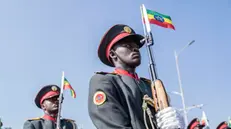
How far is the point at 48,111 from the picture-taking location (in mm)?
9078

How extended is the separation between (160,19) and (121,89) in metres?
1.19

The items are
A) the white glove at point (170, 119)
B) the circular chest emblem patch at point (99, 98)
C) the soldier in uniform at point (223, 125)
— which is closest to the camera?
the white glove at point (170, 119)

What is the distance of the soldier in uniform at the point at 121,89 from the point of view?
360 cm

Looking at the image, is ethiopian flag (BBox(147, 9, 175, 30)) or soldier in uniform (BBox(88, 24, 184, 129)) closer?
soldier in uniform (BBox(88, 24, 184, 129))

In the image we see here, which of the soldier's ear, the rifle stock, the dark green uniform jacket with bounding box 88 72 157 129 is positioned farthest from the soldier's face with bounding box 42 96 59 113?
the rifle stock

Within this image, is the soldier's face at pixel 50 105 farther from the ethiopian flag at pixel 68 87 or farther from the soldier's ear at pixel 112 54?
the soldier's ear at pixel 112 54

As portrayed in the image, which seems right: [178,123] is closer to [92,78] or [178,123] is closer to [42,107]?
[92,78]

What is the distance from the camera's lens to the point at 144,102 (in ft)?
12.7

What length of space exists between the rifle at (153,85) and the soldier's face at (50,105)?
551cm

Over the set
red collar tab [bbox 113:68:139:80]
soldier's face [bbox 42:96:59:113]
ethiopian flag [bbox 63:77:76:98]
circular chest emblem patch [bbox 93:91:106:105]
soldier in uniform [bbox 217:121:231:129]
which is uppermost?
ethiopian flag [bbox 63:77:76:98]

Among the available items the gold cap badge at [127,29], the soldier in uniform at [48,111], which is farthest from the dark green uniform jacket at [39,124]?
the gold cap badge at [127,29]

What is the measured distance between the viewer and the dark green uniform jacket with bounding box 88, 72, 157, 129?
3629 mm

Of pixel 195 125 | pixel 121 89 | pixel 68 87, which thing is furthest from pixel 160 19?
pixel 195 125

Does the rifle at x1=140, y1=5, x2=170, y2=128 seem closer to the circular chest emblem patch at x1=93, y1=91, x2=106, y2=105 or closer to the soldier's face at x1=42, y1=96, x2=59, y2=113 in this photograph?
the circular chest emblem patch at x1=93, y1=91, x2=106, y2=105
